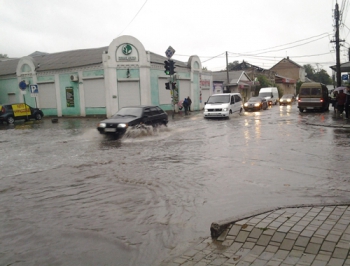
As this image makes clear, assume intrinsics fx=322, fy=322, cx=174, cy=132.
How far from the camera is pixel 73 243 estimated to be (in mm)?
4242

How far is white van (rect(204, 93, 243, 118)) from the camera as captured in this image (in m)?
22.0

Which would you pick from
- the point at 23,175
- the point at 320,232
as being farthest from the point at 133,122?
the point at 320,232

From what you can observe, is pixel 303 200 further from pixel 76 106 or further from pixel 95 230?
pixel 76 106

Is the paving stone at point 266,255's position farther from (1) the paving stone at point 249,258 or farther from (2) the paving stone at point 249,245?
(2) the paving stone at point 249,245

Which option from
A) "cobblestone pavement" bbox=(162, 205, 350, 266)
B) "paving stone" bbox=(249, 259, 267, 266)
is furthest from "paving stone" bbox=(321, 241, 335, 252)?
"paving stone" bbox=(249, 259, 267, 266)

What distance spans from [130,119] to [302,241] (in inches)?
439

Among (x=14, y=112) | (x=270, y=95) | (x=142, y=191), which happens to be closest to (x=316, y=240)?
(x=142, y=191)

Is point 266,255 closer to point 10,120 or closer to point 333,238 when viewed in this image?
point 333,238

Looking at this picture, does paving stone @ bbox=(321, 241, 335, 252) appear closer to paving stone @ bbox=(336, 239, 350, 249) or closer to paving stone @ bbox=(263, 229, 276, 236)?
paving stone @ bbox=(336, 239, 350, 249)

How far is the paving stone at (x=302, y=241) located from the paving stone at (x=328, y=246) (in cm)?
16

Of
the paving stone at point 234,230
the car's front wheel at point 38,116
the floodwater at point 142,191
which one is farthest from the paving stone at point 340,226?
the car's front wheel at point 38,116

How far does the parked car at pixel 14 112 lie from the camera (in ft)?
75.6

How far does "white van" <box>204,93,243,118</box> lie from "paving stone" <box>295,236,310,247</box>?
1860 cm

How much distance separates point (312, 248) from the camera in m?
3.45
